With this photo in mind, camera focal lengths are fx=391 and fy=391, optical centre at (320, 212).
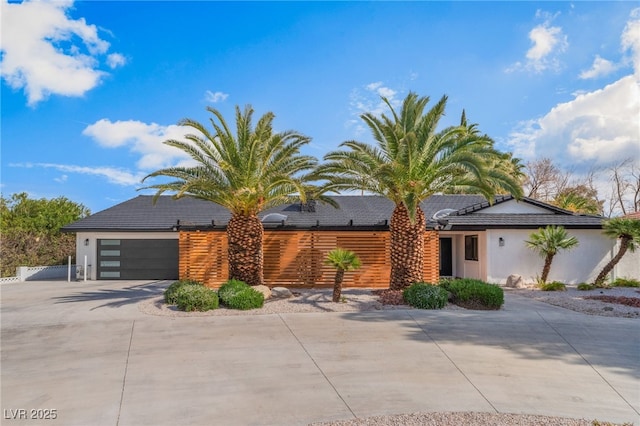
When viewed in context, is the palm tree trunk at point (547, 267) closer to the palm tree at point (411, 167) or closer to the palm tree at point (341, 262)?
the palm tree at point (411, 167)

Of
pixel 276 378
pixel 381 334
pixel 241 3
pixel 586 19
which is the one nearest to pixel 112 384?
pixel 276 378

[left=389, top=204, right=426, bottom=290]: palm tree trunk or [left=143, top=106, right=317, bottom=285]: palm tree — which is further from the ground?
[left=143, top=106, right=317, bottom=285]: palm tree

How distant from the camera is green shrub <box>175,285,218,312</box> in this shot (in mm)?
11000

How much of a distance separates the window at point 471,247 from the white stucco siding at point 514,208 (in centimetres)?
147

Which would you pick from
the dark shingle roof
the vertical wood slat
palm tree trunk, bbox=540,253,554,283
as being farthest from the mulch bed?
the vertical wood slat

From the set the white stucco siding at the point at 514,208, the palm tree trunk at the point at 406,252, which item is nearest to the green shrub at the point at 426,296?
the palm tree trunk at the point at 406,252

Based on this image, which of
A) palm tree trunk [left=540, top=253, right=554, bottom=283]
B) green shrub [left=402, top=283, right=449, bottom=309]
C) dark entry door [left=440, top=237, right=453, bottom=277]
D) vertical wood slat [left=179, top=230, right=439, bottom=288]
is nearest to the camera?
green shrub [left=402, top=283, right=449, bottom=309]

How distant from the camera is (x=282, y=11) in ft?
42.9

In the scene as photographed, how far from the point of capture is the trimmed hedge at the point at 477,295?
11.3 metres

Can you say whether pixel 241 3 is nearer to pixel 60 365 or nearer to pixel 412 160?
pixel 412 160

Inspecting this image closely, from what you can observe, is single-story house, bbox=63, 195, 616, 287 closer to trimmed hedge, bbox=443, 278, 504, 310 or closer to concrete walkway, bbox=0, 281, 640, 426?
trimmed hedge, bbox=443, 278, 504, 310

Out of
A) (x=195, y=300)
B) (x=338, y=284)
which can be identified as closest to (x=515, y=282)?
(x=338, y=284)

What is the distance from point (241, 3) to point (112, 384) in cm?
1163

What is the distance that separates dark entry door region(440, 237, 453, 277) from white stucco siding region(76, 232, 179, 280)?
14245 millimetres
